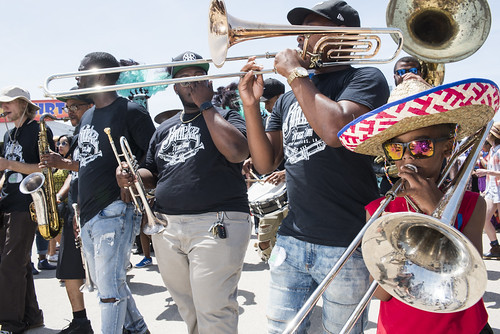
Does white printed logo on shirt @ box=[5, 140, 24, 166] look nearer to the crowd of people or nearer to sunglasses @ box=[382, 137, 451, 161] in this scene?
the crowd of people

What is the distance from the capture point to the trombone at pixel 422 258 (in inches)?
53.1

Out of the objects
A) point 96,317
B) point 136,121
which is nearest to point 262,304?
point 96,317

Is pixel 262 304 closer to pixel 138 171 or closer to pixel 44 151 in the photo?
pixel 138 171

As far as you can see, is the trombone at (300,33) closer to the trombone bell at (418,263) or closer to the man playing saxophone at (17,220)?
the trombone bell at (418,263)

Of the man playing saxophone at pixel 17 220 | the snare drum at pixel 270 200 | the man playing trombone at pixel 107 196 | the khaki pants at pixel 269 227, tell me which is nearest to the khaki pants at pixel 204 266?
the man playing trombone at pixel 107 196

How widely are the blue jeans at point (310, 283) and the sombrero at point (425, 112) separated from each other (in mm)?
589

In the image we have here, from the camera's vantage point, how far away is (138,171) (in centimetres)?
315

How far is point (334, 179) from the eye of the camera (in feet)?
6.82

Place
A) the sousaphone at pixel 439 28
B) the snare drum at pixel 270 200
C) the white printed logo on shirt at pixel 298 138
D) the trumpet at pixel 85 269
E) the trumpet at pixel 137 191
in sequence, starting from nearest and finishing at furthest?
the white printed logo on shirt at pixel 298 138 → the sousaphone at pixel 439 28 → the trumpet at pixel 137 191 → the trumpet at pixel 85 269 → the snare drum at pixel 270 200

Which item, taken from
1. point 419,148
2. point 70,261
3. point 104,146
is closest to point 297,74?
point 419,148

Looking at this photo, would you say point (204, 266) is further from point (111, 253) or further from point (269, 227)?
point (269, 227)

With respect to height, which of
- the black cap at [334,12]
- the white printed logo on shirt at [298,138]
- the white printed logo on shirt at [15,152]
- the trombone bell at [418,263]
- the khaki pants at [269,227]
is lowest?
the khaki pants at [269,227]

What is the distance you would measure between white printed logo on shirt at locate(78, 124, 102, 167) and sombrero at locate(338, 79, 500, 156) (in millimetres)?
2205

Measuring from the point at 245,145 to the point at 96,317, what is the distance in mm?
2924
